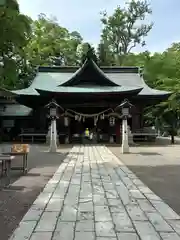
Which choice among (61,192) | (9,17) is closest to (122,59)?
(9,17)

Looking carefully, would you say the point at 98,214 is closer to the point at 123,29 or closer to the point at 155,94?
the point at 155,94

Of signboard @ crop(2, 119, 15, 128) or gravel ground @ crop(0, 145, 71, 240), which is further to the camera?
signboard @ crop(2, 119, 15, 128)

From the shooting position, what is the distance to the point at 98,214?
4.95 metres

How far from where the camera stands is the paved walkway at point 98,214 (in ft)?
13.2

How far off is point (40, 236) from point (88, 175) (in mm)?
5160

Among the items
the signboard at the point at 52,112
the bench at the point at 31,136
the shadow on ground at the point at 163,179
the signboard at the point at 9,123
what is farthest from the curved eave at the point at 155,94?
the shadow on ground at the point at 163,179

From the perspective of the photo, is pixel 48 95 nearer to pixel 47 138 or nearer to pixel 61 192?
pixel 47 138

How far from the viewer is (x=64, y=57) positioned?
43469 millimetres

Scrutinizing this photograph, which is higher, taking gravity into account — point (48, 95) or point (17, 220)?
point (48, 95)

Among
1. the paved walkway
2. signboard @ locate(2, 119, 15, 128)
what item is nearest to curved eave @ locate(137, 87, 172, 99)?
signboard @ locate(2, 119, 15, 128)

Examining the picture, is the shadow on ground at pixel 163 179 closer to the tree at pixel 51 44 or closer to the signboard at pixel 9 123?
the signboard at pixel 9 123

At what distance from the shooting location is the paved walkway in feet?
13.2

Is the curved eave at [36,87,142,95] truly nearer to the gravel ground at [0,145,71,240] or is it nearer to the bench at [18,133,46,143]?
the bench at [18,133,46,143]

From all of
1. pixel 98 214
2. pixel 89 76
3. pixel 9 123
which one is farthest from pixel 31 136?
pixel 98 214
